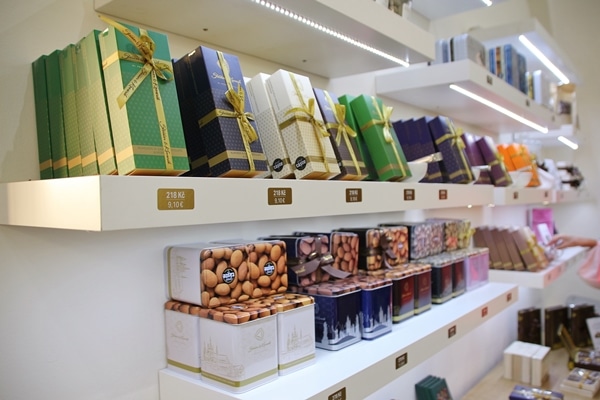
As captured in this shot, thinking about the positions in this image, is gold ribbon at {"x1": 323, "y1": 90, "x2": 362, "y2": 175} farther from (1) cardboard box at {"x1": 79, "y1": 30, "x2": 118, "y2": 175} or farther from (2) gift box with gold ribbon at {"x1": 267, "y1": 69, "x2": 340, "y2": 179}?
(1) cardboard box at {"x1": 79, "y1": 30, "x2": 118, "y2": 175}

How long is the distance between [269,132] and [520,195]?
1.81m

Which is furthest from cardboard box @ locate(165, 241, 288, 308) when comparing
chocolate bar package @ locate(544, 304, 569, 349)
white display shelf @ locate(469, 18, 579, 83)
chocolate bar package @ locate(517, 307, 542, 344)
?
chocolate bar package @ locate(544, 304, 569, 349)

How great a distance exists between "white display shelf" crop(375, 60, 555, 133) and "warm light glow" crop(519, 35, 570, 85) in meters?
0.36

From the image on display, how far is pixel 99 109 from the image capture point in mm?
859

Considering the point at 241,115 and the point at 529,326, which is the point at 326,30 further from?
the point at 529,326

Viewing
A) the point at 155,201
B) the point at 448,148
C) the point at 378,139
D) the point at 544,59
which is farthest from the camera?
the point at 544,59

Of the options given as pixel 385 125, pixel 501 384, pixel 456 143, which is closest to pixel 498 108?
pixel 456 143

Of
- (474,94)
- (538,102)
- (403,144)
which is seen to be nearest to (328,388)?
(403,144)

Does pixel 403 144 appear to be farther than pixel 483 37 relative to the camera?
No

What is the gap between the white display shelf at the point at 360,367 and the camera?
1049 mm

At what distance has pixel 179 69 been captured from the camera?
3.51 ft

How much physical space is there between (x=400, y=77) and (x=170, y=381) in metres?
1.58

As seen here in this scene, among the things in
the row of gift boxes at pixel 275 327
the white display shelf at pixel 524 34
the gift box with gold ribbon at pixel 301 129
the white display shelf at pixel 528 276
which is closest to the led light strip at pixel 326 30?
the gift box with gold ribbon at pixel 301 129

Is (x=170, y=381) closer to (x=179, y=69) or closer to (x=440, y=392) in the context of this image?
(x=179, y=69)
